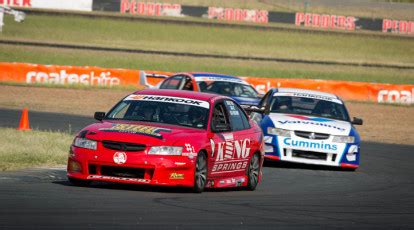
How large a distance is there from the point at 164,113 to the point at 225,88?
35.9 ft

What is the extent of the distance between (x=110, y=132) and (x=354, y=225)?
320cm

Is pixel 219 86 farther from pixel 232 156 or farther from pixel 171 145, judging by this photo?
pixel 171 145

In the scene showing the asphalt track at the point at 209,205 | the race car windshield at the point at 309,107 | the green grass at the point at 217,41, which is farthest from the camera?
the green grass at the point at 217,41

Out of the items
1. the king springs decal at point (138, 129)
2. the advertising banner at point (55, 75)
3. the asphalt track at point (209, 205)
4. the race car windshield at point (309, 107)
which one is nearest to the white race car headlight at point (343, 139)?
the race car windshield at point (309, 107)

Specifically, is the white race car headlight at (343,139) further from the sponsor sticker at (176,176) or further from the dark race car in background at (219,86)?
the sponsor sticker at (176,176)

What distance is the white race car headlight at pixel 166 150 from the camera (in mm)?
11641

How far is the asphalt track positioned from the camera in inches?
366

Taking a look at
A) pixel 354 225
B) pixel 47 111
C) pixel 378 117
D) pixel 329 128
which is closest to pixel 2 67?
pixel 47 111

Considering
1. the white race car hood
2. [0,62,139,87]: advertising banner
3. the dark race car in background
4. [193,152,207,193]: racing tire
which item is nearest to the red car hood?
[193,152,207,193]: racing tire

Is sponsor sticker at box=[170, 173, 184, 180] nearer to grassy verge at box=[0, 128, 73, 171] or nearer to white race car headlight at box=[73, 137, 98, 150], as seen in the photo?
white race car headlight at box=[73, 137, 98, 150]

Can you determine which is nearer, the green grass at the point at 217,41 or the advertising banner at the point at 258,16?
the green grass at the point at 217,41

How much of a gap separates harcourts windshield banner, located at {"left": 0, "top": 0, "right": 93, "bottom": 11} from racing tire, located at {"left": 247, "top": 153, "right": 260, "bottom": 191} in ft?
158

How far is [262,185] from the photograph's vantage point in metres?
14.2

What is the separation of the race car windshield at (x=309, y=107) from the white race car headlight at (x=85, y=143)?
7.33 meters
